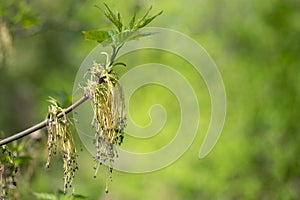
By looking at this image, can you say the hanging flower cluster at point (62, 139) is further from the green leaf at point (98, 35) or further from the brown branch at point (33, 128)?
the green leaf at point (98, 35)

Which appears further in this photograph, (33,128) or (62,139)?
(62,139)

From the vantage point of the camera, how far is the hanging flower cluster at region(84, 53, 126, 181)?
4.28 feet

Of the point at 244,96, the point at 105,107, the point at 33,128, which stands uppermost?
the point at 244,96

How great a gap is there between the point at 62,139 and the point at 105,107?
0.37ft

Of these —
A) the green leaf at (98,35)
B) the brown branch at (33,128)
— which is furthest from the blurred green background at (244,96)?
the brown branch at (33,128)

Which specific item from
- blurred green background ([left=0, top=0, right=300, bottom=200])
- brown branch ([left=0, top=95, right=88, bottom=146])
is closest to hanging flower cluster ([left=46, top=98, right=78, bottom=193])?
brown branch ([left=0, top=95, right=88, bottom=146])

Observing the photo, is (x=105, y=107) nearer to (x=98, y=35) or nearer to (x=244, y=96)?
(x=98, y=35)

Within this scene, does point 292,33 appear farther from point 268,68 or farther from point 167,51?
point 167,51

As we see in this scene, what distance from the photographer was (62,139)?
1354 millimetres

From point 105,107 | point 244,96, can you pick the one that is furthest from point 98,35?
point 244,96

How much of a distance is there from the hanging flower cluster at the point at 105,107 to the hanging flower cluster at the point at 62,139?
0.05 meters

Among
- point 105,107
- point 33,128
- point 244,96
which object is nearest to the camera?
point 33,128

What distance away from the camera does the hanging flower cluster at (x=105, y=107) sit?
4.28 feet

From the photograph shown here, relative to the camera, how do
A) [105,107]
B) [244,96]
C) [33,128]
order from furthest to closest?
[244,96], [105,107], [33,128]
